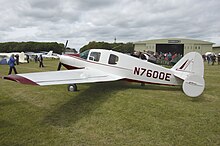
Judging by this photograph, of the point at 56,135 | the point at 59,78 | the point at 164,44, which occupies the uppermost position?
the point at 164,44

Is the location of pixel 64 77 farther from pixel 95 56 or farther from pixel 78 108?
pixel 95 56

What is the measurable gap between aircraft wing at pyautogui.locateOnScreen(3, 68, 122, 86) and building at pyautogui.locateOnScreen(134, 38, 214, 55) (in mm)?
52481

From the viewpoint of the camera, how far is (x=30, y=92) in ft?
26.2

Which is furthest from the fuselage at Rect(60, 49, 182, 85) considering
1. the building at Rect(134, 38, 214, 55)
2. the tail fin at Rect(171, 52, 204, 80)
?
the building at Rect(134, 38, 214, 55)

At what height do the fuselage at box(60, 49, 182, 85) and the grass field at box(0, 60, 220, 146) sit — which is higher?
the fuselage at box(60, 49, 182, 85)

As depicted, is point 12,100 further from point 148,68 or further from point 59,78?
point 148,68

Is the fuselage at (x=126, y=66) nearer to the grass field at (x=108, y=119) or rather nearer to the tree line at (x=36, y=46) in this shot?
the grass field at (x=108, y=119)

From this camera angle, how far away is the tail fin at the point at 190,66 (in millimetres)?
7598

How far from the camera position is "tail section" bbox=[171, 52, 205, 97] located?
21.1 feet

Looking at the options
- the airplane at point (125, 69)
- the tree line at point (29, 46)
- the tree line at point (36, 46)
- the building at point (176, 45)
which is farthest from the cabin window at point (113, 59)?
the tree line at point (29, 46)

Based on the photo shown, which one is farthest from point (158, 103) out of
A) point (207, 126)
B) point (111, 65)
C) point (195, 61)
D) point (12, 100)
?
point (12, 100)

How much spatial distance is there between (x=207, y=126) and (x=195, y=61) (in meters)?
3.59

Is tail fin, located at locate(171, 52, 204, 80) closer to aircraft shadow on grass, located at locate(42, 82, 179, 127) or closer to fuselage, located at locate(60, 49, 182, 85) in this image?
fuselage, located at locate(60, 49, 182, 85)

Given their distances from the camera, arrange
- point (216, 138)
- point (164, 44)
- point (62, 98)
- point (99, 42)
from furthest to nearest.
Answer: point (99, 42) → point (164, 44) → point (62, 98) → point (216, 138)
